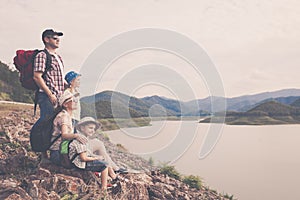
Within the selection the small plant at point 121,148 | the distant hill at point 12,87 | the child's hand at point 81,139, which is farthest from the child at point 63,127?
the distant hill at point 12,87

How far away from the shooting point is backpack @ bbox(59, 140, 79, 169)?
388 cm

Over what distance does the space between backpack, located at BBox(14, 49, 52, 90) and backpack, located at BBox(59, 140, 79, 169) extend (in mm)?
777

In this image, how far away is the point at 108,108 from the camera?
4.46 metres

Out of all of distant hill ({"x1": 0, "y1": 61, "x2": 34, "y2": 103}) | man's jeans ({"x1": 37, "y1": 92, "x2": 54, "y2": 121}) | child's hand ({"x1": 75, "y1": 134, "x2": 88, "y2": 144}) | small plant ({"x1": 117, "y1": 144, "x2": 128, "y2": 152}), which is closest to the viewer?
child's hand ({"x1": 75, "y1": 134, "x2": 88, "y2": 144})

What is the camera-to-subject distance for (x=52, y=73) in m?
3.96

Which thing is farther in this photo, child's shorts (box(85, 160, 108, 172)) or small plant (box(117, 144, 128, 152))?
small plant (box(117, 144, 128, 152))

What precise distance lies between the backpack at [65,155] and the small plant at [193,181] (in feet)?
5.40

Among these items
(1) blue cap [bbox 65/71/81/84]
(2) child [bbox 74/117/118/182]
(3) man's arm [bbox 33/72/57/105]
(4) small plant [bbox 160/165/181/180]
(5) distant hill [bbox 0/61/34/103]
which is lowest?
(4) small plant [bbox 160/165/181/180]

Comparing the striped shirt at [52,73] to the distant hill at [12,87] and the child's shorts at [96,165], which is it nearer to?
the child's shorts at [96,165]

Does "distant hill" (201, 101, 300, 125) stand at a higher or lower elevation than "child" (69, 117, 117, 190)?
higher

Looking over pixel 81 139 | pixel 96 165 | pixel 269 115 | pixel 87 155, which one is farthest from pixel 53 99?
pixel 269 115

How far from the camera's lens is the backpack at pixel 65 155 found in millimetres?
3883

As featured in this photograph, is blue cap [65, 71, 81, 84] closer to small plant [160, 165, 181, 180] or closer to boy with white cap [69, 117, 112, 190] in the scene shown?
boy with white cap [69, 117, 112, 190]

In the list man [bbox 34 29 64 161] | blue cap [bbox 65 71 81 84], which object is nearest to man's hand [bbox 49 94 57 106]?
man [bbox 34 29 64 161]
